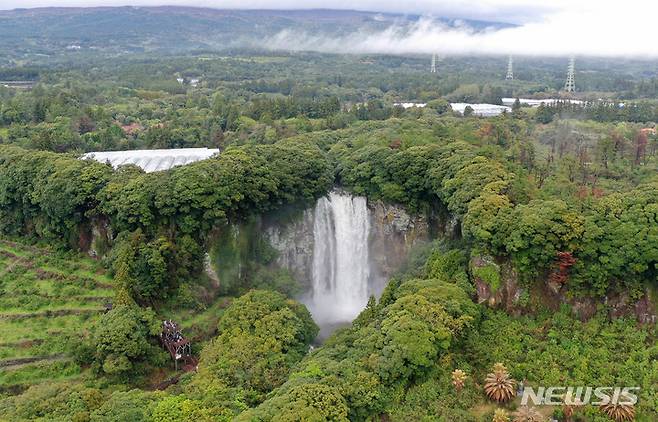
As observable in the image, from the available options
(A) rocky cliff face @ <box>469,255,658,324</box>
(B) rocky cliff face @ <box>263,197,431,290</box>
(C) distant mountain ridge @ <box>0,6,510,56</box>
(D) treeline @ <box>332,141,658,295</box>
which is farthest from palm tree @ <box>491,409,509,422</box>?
(C) distant mountain ridge @ <box>0,6,510,56</box>

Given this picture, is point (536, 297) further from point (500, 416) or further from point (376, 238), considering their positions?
point (376, 238)

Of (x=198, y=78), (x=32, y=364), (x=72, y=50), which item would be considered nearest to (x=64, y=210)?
(x=32, y=364)

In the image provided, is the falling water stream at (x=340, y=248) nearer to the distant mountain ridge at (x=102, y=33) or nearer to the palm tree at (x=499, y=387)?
the palm tree at (x=499, y=387)

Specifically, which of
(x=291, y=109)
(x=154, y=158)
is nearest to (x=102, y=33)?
(x=291, y=109)

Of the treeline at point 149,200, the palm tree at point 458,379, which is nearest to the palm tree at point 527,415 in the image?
the palm tree at point 458,379

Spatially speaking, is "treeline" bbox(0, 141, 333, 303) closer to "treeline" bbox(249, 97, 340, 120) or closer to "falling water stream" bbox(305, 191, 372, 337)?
"falling water stream" bbox(305, 191, 372, 337)
